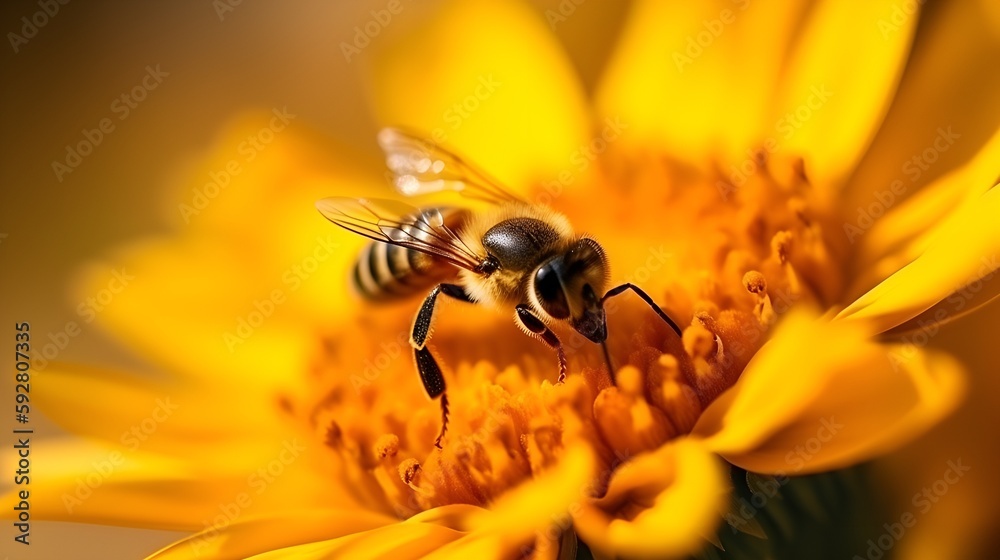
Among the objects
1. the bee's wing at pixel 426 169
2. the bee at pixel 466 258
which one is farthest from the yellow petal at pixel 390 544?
the bee's wing at pixel 426 169

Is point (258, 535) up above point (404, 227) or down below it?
below

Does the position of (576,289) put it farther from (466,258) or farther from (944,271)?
(944,271)

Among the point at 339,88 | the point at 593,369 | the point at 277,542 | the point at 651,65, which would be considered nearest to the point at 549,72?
the point at 651,65


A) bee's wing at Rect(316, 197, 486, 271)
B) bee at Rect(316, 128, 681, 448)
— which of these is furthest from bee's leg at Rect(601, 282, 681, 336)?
bee's wing at Rect(316, 197, 486, 271)

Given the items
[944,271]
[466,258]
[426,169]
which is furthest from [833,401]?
[426,169]

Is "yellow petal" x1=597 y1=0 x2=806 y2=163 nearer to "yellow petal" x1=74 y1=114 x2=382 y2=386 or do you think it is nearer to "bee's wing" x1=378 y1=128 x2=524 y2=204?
"bee's wing" x1=378 y1=128 x2=524 y2=204
